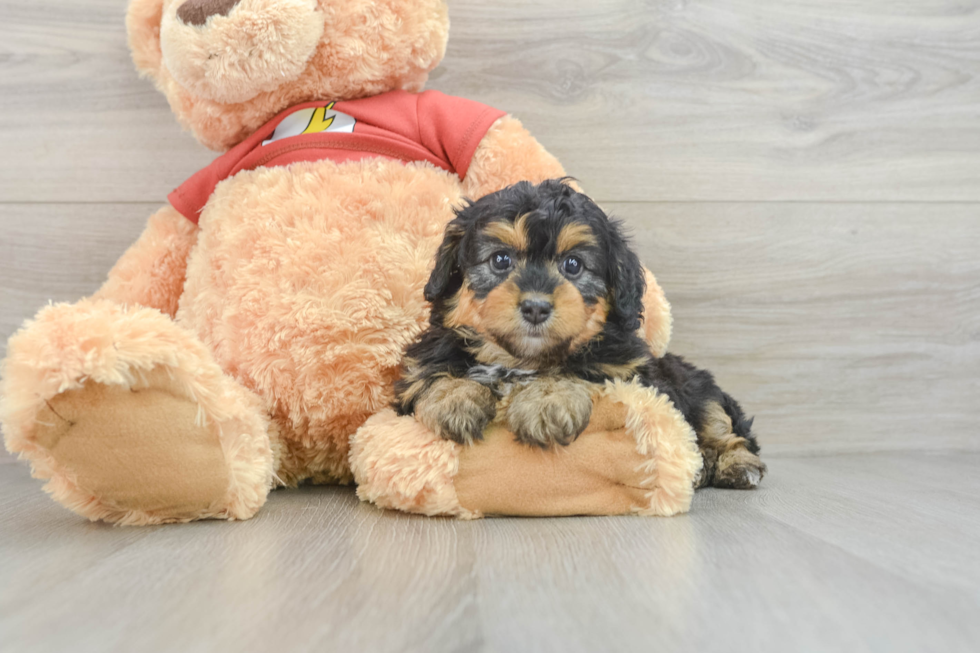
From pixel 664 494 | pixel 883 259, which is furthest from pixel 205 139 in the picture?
pixel 883 259

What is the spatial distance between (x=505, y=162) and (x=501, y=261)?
45cm

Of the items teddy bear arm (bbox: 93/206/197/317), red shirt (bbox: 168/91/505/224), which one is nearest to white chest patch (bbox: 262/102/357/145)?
red shirt (bbox: 168/91/505/224)

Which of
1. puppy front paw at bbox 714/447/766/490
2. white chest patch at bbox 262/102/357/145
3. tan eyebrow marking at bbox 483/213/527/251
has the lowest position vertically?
puppy front paw at bbox 714/447/766/490

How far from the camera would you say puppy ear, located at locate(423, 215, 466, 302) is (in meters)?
1.55

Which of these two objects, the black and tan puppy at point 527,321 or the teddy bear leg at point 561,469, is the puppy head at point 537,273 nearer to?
the black and tan puppy at point 527,321

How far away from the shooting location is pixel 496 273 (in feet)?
4.78

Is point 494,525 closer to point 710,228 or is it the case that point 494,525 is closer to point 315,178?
point 315,178

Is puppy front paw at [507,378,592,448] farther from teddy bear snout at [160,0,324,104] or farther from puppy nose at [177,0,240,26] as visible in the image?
puppy nose at [177,0,240,26]

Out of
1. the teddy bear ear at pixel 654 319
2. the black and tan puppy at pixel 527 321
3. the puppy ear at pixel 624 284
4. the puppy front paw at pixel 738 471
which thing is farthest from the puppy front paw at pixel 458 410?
the puppy front paw at pixel 738 471

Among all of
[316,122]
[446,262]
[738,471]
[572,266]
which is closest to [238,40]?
[316,122]

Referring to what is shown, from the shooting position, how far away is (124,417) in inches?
49.6

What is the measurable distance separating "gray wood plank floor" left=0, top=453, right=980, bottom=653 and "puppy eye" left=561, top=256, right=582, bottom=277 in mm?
500

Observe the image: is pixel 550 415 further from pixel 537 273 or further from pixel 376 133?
pixel 376 133

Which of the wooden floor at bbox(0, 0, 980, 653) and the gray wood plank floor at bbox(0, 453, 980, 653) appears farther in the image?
the wooden floor at bbox(0, 0, 980, 653)
